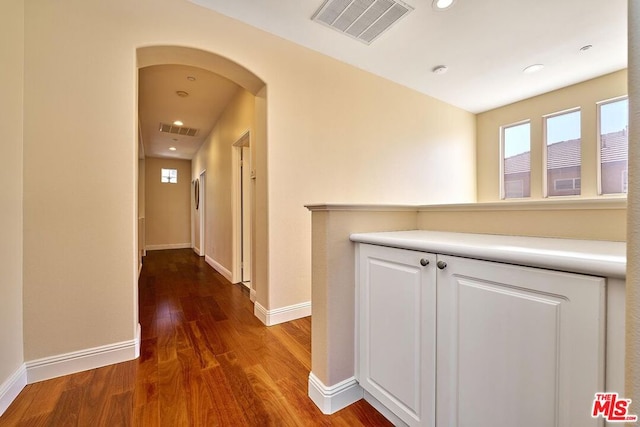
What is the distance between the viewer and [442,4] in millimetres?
2158

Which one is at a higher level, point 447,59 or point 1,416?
point 447,59

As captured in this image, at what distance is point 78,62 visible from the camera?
1.70 m

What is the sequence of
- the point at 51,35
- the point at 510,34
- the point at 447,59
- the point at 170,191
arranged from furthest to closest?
the point at 170,191 < the point at 447,59 < the point at 510,34 < the point at 51,35

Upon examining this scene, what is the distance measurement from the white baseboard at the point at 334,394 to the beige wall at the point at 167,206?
7.18 m

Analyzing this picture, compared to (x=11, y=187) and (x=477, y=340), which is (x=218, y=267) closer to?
(x=11, y=187)

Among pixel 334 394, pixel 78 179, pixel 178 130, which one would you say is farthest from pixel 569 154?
pixel 178 130

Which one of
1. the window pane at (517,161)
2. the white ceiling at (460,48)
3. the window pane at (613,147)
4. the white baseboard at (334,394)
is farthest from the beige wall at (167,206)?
the window pane at (613,147)

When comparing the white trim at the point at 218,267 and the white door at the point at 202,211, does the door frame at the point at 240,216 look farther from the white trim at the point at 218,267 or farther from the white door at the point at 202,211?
the white door at the point at 202,211

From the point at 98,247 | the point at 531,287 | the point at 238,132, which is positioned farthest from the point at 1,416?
the point at 238,132

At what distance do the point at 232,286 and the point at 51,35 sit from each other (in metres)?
2.93

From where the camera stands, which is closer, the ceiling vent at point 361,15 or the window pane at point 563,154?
the ceiling vent at point 361,15

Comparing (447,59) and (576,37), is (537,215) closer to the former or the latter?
(447,59)

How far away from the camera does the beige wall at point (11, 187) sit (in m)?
1.40

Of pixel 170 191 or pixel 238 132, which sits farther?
pixel 170 191
